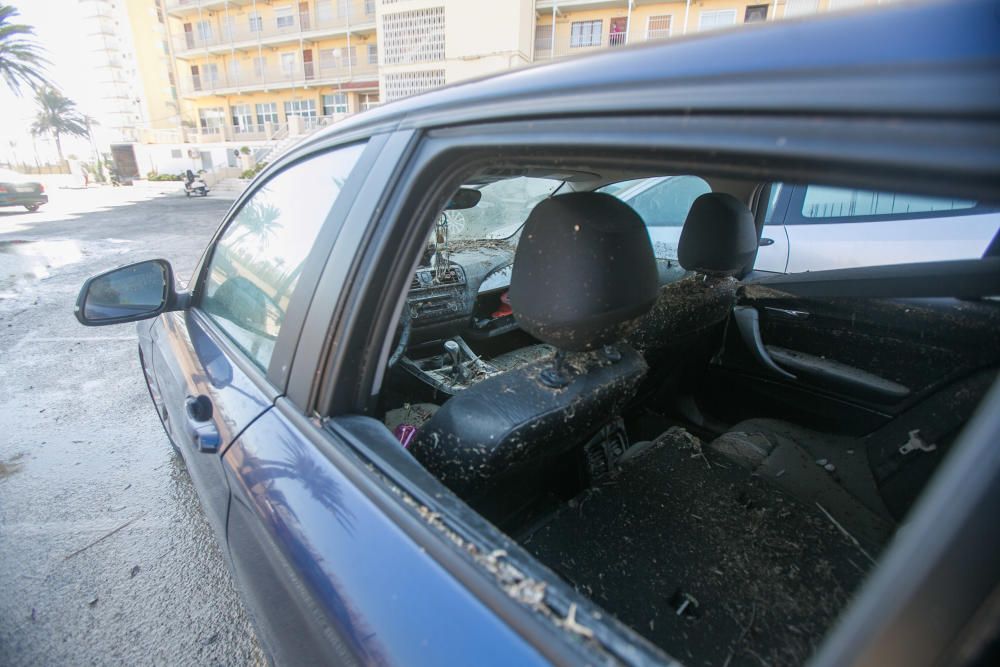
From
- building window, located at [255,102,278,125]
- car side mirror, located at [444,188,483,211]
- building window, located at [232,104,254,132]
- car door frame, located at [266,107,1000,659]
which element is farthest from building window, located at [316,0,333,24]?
A: car door frame, located at [266,107,1000,659]

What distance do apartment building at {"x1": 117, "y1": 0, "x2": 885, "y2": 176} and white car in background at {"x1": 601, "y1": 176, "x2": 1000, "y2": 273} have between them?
19.2 m

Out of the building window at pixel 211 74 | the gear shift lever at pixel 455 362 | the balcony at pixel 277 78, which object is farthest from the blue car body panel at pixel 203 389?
the building window at pixel 211 74

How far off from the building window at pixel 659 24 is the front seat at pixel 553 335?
99.2 feet

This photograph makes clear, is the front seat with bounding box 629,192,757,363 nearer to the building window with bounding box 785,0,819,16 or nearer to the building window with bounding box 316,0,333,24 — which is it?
the building window with bounding box 785,0,819,16

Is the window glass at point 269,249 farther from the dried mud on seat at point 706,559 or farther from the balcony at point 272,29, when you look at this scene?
the balcony at point 272,29

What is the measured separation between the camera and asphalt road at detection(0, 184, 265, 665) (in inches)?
76.6

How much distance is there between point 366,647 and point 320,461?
0.38m

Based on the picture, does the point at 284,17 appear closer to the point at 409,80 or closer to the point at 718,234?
the point at 409,80

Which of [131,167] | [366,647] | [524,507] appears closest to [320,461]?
[366,647]

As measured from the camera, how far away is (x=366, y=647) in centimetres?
82

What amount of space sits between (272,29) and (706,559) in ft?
157

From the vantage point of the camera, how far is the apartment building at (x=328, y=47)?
24.4 metres

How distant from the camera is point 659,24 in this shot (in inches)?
1027

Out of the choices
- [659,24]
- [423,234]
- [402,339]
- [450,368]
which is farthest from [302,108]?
[423,234]
